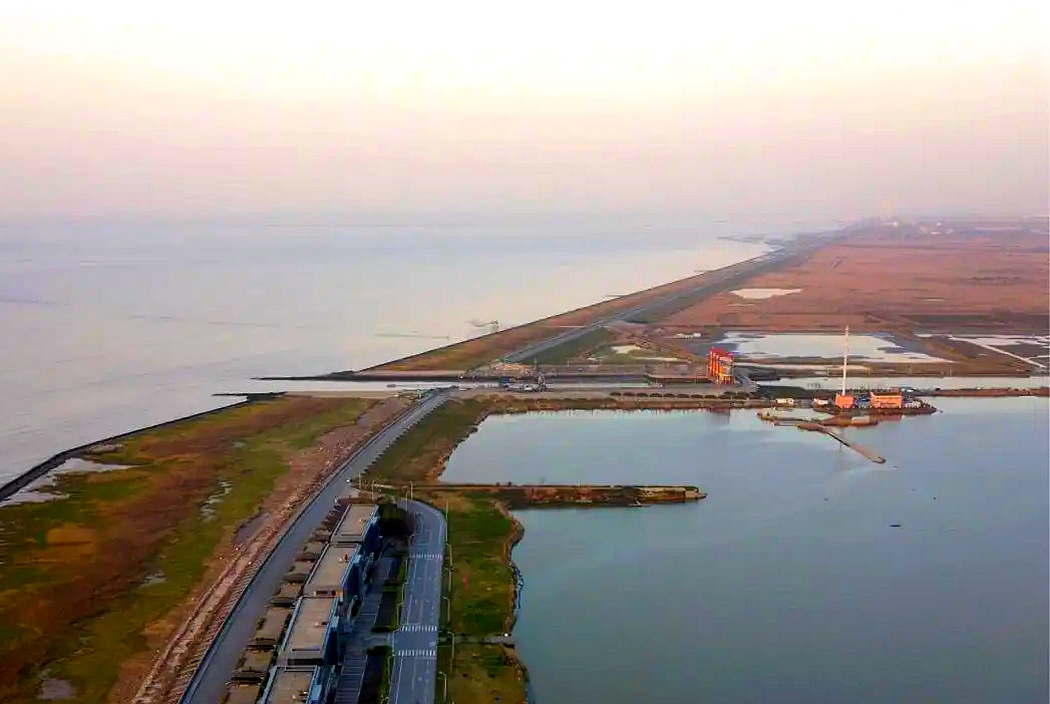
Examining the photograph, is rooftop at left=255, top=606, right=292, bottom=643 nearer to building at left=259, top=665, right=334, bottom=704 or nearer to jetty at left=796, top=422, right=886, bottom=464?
building at left=259, top=665, right=334, bottom=704

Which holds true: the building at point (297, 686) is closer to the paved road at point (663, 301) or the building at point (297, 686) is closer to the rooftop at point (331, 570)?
the rooftop at point (331, 570)

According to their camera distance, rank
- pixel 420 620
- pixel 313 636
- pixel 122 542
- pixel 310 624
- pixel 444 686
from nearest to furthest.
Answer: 1. pixel 444 686
2. pixel 313 636
3. pixel 310 624
4. pixel 420 620
5. pixel 122 542

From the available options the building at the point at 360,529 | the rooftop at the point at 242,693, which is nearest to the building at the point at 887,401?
the building at the point at 360,529

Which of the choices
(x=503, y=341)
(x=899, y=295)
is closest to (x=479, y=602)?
(x=503, y=341)

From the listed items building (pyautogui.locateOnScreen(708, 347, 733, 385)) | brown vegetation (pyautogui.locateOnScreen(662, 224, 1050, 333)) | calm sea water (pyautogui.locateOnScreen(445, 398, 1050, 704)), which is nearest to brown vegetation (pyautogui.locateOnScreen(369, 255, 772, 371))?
brown vegetation (pyautogui.locateOnScreen(662, 224, 1050, 333))

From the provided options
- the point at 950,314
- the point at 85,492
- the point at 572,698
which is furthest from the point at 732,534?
the point at 950,314

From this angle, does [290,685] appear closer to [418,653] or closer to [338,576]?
[418,653]

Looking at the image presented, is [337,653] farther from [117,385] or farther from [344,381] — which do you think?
[117,385]
